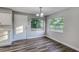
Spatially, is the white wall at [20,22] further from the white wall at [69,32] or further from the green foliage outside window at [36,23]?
the white wall at [69,32]

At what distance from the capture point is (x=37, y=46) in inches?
43.3

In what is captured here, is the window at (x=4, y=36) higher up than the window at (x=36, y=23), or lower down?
lower down

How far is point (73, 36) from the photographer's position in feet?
3.56

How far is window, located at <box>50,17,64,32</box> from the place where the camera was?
1054 mm

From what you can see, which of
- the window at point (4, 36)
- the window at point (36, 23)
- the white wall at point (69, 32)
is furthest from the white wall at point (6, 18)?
the white wall at point (69, 32)

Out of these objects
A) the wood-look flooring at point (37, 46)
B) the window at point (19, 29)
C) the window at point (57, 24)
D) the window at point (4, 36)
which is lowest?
the wood-look flooring at point (37, 46)

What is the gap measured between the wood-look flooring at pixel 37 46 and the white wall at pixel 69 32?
8cm

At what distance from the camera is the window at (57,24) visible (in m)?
1.05

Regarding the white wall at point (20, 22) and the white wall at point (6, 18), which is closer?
the white wall at point (6, 18)

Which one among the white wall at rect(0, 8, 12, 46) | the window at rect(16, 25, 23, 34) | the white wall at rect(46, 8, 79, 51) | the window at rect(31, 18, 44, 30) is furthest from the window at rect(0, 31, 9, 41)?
the white wall at rect(46, 8, 79, 51)

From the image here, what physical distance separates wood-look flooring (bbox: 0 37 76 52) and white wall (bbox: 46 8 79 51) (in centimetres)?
8

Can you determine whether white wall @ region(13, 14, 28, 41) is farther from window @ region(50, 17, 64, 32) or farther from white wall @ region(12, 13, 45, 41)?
window @ region(50, 17, 64, 32)

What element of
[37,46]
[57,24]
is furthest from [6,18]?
[57,24]
